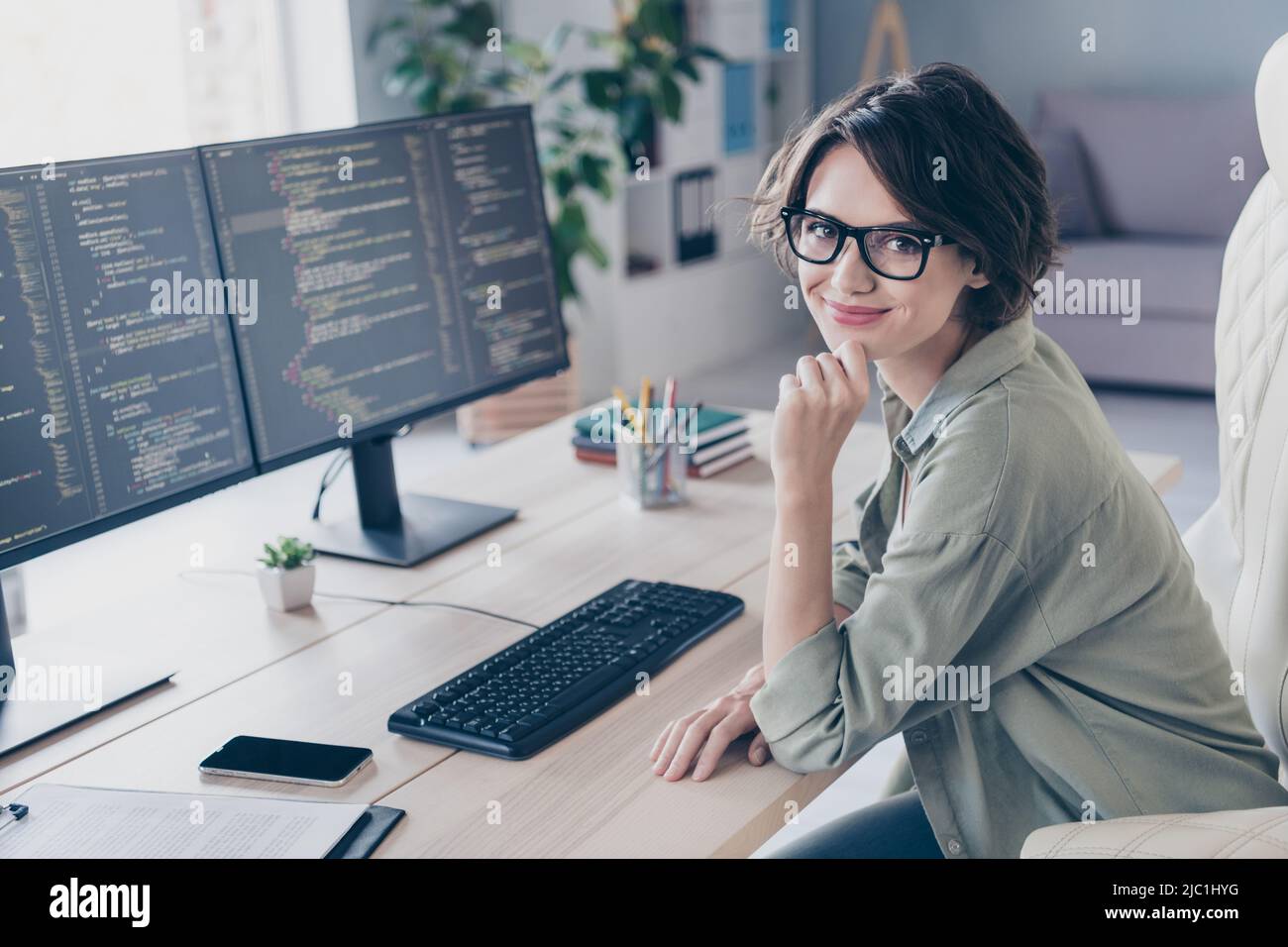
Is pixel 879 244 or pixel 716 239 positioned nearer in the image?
pixel 879 244

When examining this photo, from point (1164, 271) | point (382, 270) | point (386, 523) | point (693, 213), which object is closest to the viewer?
point (382, 270)

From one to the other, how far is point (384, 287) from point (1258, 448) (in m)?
1.02

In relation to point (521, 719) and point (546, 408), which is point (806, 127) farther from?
point (546, 408)

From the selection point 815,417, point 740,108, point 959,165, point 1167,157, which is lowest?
point 1167,157

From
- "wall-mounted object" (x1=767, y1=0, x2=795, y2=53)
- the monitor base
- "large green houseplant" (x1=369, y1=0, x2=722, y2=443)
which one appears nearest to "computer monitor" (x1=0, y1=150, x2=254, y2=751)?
the monitor base

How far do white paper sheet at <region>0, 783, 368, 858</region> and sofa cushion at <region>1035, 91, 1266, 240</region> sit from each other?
4.63m

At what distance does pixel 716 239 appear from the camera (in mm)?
5422

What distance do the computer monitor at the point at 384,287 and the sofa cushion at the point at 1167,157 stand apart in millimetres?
3811

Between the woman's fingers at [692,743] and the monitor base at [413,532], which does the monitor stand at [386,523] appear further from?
the woman's fingers at [692,743]

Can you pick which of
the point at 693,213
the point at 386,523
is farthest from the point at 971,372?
the point at 693,213

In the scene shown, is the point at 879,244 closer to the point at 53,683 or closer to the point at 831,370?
the point at 831,370

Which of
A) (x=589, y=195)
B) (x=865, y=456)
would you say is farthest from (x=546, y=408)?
(x=865, y=456)

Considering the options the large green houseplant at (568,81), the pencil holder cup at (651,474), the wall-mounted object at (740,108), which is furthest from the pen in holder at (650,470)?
the wall-mounted object at (740,108)

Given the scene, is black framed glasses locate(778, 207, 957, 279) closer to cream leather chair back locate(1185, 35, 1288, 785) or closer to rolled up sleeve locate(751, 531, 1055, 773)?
rolled up sleeve locate(751, 531, 1055, 773)
